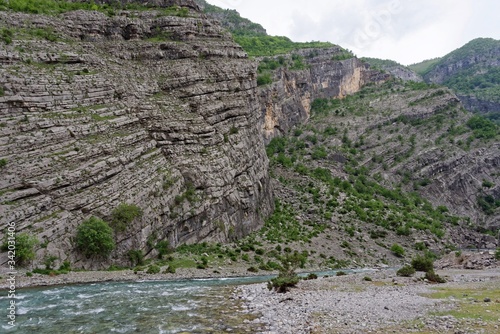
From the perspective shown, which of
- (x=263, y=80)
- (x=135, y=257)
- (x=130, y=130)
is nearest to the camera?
(x=135, y=257)

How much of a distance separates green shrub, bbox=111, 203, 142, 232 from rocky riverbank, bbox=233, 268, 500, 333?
19475mm

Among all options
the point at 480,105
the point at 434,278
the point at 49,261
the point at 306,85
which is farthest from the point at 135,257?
the point at 480,105

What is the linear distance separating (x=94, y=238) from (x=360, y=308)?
30.9m

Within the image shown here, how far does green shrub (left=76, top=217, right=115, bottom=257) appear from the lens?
44781 millimetres

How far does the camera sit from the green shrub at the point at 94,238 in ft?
147

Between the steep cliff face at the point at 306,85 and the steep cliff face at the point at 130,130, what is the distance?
3795cm

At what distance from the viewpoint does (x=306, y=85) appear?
149m

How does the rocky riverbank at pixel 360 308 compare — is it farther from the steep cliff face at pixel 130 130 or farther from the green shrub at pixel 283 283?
the steep cliff face at pixel 130 130

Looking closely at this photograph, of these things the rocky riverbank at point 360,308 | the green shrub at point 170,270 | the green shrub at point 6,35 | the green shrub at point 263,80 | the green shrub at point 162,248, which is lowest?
the green shrub at point 170,270

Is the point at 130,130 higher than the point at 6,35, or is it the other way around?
the point at 6,35

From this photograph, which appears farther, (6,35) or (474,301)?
(6,35)

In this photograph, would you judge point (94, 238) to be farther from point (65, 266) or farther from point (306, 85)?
point (306, 85)

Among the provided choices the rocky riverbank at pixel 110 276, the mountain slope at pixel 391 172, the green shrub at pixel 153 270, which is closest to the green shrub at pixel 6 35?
the rocky riverbank at pixel 110 276

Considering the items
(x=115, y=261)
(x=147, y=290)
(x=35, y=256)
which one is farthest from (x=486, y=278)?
(x=35, y=256)
